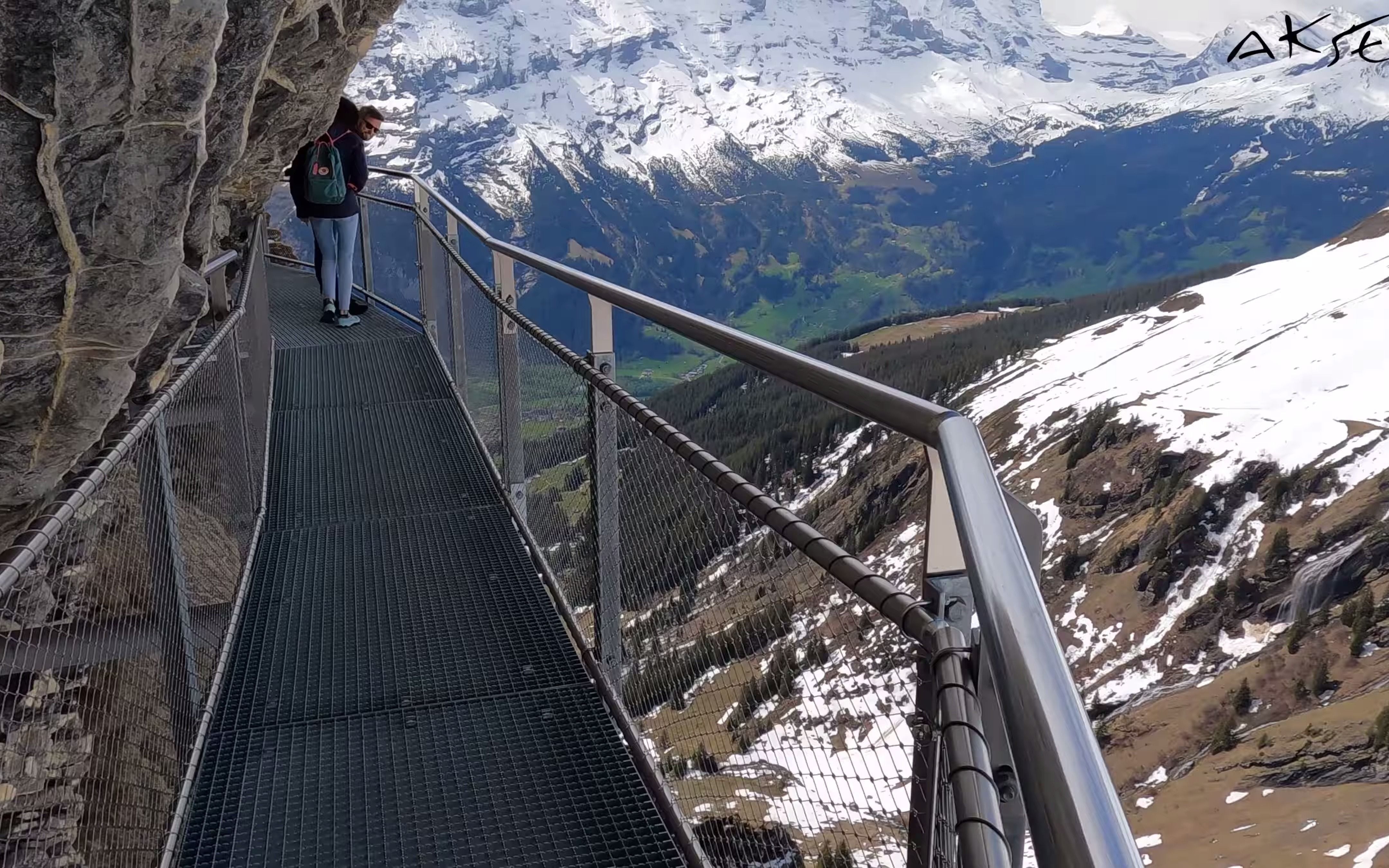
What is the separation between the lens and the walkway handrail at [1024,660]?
68cm

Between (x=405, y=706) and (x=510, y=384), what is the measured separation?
73.0 inches

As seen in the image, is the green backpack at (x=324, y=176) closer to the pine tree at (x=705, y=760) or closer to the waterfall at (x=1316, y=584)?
the pine tree at (x=705, y=760)

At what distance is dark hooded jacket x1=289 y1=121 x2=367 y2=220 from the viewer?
7719 mm

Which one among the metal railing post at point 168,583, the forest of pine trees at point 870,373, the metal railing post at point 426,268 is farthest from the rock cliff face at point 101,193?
the forest of pine trees at point 870,373

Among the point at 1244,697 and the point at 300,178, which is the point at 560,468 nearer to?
the point at 300,178

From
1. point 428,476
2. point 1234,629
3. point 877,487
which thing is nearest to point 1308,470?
point 1234,629

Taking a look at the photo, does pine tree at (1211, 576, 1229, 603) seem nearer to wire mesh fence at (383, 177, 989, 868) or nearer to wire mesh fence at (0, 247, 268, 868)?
wire mesh fence at (383, 177, 989, 868)

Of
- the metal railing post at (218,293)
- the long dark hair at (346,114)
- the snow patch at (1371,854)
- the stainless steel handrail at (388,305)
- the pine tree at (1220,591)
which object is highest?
the long dark hair at (346,114)

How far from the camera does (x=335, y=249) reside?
816cm

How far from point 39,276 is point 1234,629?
9882cm

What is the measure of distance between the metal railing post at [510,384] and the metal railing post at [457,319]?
50.4 inches

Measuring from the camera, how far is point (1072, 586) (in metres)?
96.0

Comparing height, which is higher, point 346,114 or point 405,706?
point 346,114

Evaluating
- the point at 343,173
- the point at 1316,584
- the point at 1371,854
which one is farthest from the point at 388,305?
the point at 1316,584
